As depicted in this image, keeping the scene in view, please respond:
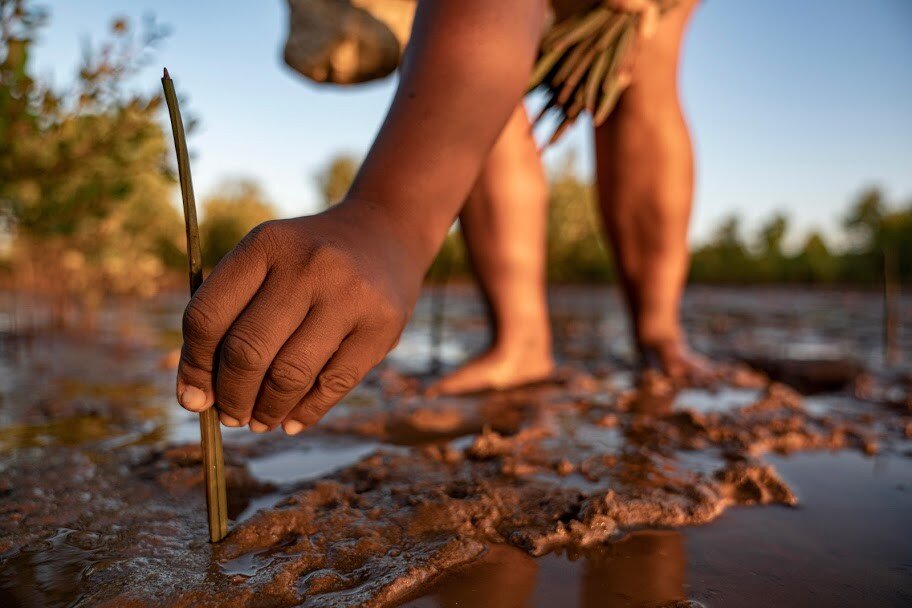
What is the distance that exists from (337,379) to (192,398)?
0.53 feet

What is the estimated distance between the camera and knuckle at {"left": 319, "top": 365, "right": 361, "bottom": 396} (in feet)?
2.26

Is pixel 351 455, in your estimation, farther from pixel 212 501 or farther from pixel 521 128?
pixel 521 128

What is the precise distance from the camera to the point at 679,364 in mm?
2041

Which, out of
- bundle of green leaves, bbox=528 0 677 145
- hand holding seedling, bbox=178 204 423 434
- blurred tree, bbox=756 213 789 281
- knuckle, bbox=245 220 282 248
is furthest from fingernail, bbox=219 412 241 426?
blurred tree, bbox=756 213 789 281

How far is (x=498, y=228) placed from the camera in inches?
77.9

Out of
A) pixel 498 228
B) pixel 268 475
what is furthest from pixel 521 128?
pixel 268 475

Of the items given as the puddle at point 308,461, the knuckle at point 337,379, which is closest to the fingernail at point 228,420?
the knuckle at point 337,379

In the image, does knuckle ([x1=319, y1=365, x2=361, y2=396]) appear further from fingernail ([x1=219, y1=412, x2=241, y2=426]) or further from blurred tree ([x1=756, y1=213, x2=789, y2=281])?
blurred tree ([x1=756, y1=213, x2=789, y2=281])

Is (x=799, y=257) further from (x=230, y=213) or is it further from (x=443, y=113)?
(x=230, y=213)

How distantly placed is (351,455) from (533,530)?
0.48m

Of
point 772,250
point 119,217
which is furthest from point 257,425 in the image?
point 772,250

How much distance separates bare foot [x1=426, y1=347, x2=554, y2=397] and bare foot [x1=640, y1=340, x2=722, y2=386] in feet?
1.33

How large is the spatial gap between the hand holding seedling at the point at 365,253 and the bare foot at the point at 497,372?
103cm

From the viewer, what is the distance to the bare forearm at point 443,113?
2.59 feet
